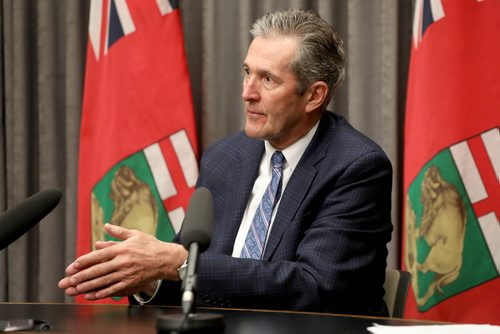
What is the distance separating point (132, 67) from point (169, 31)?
0.21 meters

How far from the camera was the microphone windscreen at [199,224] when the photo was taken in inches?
56.7

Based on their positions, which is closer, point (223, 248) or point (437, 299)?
point (223, 248)

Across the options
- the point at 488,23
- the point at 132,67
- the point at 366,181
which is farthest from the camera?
the point at 132,67

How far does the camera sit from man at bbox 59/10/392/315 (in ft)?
6.81

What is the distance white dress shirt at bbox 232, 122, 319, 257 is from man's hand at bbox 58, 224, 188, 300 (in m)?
0.45

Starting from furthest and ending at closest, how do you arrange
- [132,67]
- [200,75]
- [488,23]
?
[200,75] → [132,67] → [488,23]

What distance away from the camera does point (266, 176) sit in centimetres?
262

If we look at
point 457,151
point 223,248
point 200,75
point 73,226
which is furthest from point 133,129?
point 457,151

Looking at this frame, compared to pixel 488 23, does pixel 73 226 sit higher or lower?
lower

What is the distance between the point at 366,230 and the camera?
234cm

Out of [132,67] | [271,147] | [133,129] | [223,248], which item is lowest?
[223,248]

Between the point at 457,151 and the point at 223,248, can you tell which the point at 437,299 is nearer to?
the point at 457,151

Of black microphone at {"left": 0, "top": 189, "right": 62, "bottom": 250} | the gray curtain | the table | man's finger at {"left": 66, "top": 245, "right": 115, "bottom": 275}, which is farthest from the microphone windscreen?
the gray curtain

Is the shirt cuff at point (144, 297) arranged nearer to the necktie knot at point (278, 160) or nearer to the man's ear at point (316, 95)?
the necktie knot at point (278, 160)
